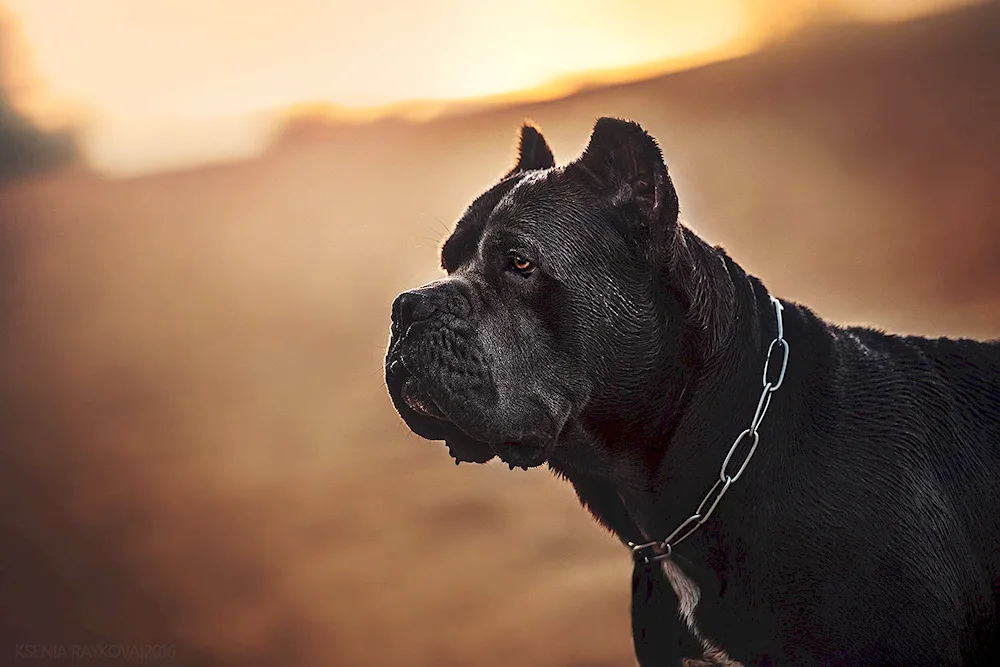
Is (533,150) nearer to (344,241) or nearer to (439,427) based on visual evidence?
(439,427)

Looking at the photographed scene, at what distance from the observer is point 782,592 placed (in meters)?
1.81

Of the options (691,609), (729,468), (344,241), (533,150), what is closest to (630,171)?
(533,150)

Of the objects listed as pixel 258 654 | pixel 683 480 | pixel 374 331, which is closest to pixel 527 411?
pixel 683 480

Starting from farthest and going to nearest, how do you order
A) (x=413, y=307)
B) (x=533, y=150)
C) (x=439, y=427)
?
(x=533, y=150) < (x=439, y=427) < (x=413, y=307)

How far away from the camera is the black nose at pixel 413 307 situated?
1828 mm

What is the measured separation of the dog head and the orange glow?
174 centimetres

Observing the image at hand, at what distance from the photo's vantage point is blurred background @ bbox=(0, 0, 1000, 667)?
3.50 meters

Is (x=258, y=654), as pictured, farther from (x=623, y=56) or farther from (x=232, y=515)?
(x=623, y=56)

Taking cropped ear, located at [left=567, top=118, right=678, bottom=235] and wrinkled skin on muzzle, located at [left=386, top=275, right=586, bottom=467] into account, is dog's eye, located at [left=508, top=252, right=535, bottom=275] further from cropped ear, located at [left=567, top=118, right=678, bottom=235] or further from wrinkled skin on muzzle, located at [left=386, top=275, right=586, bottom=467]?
cropped ear, located at [left=567, top=118, right=678, bottom=235]

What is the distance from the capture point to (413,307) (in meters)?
1.83

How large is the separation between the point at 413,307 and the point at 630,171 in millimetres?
479

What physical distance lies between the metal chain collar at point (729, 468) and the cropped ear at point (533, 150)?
0.65 metres

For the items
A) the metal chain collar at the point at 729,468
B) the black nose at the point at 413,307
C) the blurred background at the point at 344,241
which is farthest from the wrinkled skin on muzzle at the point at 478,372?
the blurred background at the point at 344,241

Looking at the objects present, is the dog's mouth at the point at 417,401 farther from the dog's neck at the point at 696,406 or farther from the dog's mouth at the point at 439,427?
the dog's neck at the point at 696,406
